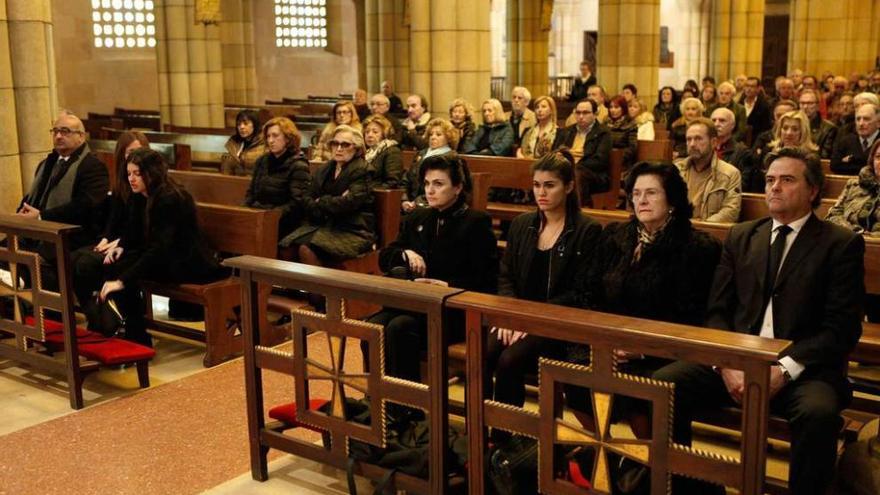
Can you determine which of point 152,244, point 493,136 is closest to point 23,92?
point 152,244

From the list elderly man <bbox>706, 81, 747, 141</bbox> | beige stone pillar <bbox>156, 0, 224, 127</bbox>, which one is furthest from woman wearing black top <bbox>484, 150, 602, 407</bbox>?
beige stone pillar <bbox>156, 0, 224, 127</bbox>

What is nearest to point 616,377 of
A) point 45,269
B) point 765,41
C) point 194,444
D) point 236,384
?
point 194,444

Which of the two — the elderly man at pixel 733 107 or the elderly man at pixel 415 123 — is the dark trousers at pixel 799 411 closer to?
the elderly man at pixel 415 123

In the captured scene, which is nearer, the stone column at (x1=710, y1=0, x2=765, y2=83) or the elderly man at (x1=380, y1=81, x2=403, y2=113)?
the elderly man at (x1=380, y1=81, x2=403, y2=113)

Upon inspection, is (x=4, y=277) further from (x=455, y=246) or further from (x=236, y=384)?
(x=455, y=246)

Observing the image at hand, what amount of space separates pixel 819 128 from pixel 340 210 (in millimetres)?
5765

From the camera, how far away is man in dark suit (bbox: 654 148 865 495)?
12.2ft

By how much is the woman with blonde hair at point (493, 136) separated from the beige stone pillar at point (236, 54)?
13.7 metres

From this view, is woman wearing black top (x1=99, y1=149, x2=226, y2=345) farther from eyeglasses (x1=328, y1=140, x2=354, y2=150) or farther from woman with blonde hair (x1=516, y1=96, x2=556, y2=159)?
woman with blonde hair (x1=516, y1=96, x2=556, y2=159)

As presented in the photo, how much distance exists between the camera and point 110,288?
6164 mm

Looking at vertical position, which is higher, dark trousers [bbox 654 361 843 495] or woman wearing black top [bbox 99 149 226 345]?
woman wearing black top [bbox 99 149 226 345]

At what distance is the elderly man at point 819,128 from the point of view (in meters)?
10.0

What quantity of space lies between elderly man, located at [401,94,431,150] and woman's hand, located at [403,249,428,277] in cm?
540

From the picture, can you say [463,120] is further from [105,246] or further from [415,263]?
[415,263]
